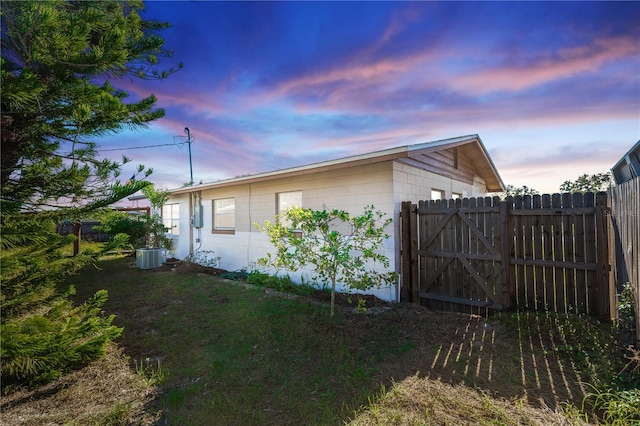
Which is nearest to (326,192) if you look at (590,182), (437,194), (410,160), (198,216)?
(410,160)

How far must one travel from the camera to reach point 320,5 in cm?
511

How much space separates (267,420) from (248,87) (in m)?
7.09

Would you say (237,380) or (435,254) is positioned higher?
(435,254)

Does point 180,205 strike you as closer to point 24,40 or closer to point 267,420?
point 24,40

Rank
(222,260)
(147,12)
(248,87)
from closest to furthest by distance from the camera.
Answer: (147,12)
(248,87)
(222,260)

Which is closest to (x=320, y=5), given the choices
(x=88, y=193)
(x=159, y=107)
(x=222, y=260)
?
(x=159, y=107)

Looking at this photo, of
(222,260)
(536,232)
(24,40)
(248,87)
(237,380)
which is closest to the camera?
(24,40)

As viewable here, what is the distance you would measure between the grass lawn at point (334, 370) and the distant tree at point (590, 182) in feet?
62.0

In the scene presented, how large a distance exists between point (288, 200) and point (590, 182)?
2027cm

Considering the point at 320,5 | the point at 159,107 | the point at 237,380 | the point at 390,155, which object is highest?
the point at 320,5

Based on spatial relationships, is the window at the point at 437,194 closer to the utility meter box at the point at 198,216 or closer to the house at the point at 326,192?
the house at the point at 326,192

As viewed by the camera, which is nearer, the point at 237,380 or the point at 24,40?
the point at 24,40

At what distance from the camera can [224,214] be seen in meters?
10.2

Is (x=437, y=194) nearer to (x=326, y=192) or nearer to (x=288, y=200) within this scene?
(x=326, y=192)
